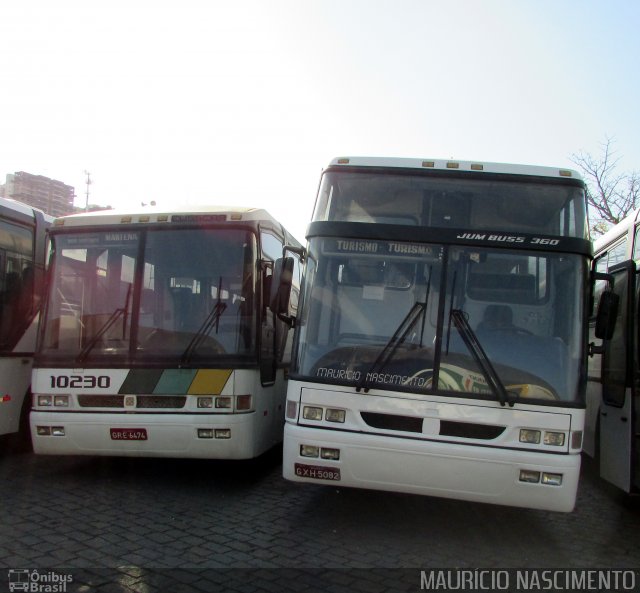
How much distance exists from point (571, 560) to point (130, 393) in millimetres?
4467

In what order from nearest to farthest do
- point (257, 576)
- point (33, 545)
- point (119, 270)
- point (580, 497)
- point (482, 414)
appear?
point (257, 576), point (33, 545), point (482, 414), point (119, 270), point (580, 497)

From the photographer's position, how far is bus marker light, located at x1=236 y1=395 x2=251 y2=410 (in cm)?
692

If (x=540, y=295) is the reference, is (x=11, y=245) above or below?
above

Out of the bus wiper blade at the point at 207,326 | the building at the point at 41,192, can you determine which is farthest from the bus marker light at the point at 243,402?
the building at the point at 41,192

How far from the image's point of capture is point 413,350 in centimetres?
566

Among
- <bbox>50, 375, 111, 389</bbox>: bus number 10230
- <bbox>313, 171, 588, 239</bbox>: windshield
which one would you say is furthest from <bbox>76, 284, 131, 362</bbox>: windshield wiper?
<bbox>313, 171, 588, 239</bbox>: windshield

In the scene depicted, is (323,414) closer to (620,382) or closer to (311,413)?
(311,413)

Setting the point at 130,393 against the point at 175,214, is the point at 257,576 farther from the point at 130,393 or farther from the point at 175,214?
the point at 175,214

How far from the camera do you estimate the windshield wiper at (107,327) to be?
7.10 m

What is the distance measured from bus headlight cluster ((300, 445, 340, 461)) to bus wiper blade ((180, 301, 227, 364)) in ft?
6.35

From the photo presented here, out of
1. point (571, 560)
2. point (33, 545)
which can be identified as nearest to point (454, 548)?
point (571, 560)

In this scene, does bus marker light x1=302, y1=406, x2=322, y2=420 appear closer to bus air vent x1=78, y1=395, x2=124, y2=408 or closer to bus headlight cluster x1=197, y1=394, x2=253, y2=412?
bus headlight cluster x1=197, y1=394, x2=253, y2=412

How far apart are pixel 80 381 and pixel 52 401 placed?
379mm
